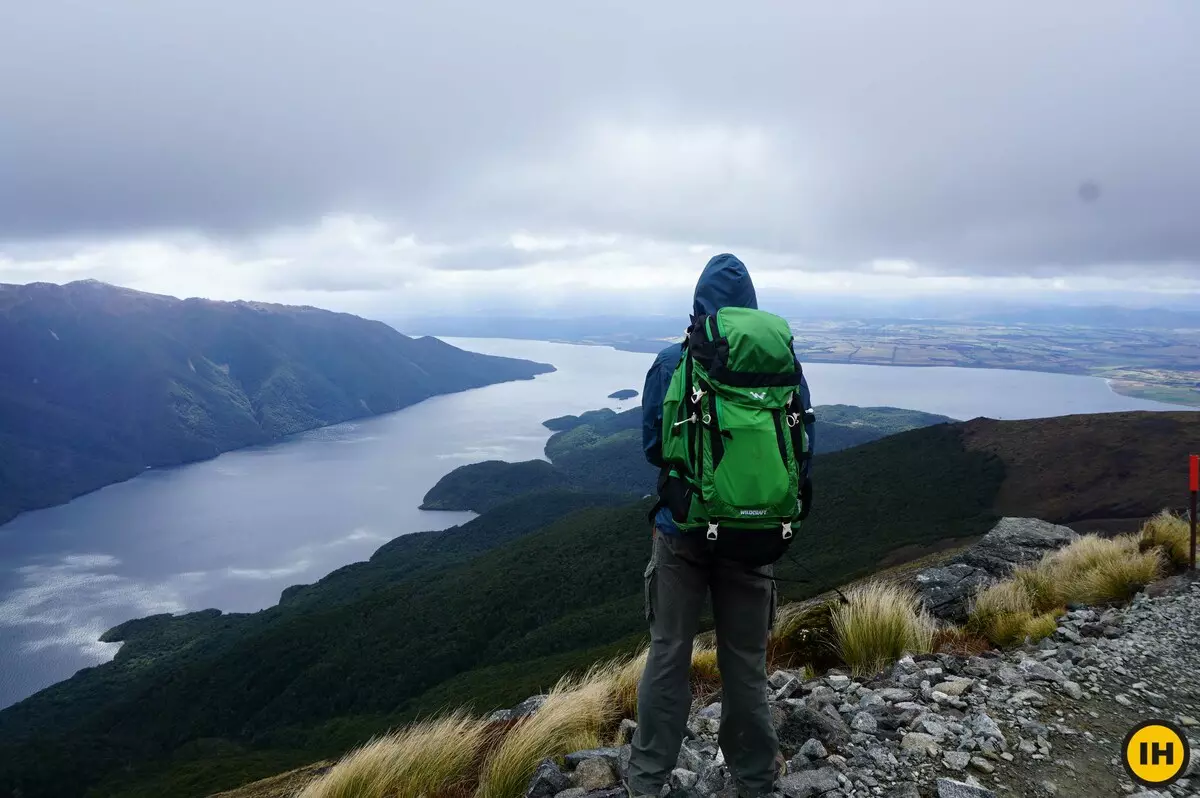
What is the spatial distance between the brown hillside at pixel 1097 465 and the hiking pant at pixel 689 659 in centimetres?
3071

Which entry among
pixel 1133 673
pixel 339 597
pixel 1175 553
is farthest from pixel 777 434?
pixel 339 597

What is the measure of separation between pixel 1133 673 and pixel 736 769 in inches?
121

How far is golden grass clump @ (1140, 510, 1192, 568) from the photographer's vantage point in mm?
6598

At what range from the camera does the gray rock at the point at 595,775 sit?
10.6 ft

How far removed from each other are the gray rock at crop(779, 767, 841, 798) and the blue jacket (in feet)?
4.39

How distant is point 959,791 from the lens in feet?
9.18

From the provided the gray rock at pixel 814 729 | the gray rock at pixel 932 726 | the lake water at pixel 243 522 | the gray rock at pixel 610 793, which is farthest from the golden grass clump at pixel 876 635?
the lake water at pixel 243 522

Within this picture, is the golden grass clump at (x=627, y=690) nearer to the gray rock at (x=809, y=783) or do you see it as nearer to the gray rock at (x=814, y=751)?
the gray rock at (x=814, y=751)

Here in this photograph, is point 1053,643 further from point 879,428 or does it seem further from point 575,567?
point 879,428

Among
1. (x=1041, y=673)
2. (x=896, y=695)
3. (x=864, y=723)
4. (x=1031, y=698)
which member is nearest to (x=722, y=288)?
(x=864, y=723)

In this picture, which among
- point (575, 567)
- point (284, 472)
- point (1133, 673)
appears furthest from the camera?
point (284, 472)

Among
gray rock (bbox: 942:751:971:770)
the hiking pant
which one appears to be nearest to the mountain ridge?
gray rock (bbox: 942:751:971:770)

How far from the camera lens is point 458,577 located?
56.2m

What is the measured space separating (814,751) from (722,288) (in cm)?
239
